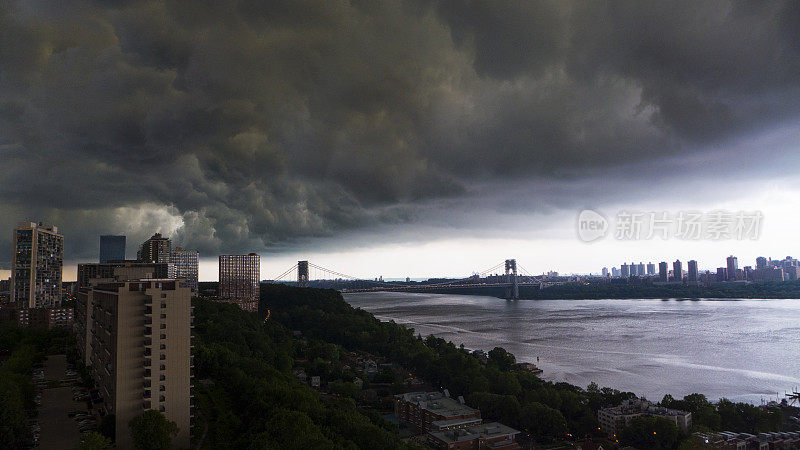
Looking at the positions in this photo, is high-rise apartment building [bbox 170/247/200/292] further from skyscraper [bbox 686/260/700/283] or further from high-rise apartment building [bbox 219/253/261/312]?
skyscraper [bbox 686/260/700/283]

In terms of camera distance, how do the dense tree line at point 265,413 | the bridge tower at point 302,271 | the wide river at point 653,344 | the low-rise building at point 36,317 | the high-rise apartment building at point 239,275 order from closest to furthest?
1. the dense tree line at point 265,413
2. the wide river at point 653,344
3. the low-rise building at point 36,317
4. the high-rise apartment building at point 239,275
5. the bridge tower at point 302,271

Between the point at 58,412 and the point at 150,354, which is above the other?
the point at 150,354

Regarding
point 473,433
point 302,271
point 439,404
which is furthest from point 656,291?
point 473,433

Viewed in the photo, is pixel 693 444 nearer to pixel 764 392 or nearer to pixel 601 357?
pixel 764 392

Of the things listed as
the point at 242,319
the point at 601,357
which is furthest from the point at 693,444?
the point at 242,319

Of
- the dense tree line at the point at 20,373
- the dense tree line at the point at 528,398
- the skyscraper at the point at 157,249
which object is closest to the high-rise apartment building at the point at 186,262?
the skyscraper at the point at 157,249

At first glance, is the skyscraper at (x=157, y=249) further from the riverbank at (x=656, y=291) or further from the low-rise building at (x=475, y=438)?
the riverbank at (x=656, y=291)

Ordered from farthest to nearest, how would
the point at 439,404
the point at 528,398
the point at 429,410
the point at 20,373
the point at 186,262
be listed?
the point at 186,262 → the point at 20,373 → the point at 528,398 → the point at 439,404 → the point at 429,410

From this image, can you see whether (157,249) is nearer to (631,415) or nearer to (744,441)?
(631,415)
